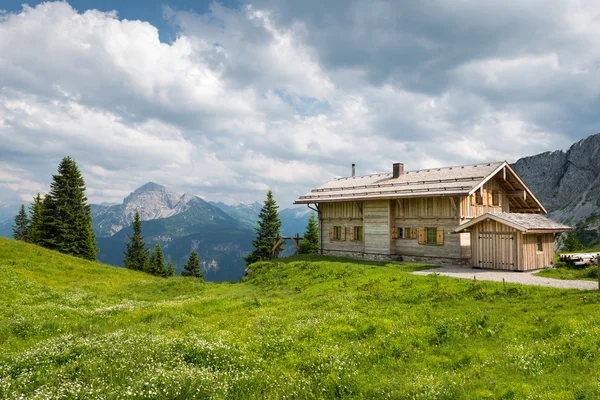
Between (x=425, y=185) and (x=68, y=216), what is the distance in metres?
48.5

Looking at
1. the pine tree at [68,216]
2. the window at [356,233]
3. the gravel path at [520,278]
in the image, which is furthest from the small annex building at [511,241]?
the pine tree at [68,216]

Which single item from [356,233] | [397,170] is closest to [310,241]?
[356,233]

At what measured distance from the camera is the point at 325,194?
146 feet

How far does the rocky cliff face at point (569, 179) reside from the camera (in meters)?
128

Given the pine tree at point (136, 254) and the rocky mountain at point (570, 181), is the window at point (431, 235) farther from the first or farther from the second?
the rocky mountain at point (570, 181)

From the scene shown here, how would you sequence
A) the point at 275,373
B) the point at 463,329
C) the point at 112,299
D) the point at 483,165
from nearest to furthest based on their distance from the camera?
the point at 275,373 < the point at 463,329 < the point at 112,299 < the point at 483,165

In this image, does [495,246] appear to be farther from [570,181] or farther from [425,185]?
[570,181]

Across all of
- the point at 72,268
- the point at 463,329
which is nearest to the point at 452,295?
the point at 463,329

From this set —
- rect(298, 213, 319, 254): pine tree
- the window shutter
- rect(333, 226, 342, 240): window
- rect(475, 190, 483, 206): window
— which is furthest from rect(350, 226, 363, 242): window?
rect(298, 213, 319, 254): pine tree

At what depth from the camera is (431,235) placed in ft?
113

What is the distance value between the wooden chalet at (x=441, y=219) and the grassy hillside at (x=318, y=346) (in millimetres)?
8620

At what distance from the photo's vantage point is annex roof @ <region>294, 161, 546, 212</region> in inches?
1288

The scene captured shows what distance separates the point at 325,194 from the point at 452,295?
2735 centimetres

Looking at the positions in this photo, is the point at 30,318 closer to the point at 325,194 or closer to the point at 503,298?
the point at 503,298
